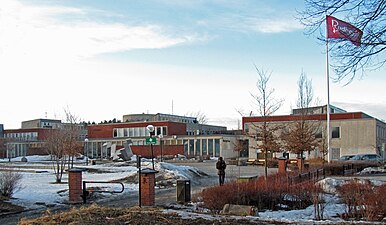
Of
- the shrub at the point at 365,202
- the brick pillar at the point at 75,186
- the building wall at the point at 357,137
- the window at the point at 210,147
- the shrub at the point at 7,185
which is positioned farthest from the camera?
the window at the point at 210,147

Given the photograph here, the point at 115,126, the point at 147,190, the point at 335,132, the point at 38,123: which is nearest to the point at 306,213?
the point at 147,190

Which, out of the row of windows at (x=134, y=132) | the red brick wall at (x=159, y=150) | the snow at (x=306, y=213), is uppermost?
the row of windows at (x=134, y=132)

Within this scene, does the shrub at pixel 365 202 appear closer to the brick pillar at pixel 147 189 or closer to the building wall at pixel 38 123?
the brick pillar at pixel 147 189

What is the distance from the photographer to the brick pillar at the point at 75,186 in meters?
17.7

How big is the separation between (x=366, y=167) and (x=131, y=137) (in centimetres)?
4859

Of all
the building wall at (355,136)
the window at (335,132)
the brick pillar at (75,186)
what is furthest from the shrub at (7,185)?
the window at (335,132)

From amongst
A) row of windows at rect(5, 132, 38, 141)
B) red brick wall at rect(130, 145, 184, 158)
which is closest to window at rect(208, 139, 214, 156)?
red brick wall at rect(130, 145, 184, 158)

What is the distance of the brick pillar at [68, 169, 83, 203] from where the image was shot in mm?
17688

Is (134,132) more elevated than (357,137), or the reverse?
(134,132)

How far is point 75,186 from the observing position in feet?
58.3

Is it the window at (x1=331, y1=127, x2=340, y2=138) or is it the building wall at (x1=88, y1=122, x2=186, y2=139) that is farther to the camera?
the building wall at (x1=88, y1=122, x2=186, y2=139)

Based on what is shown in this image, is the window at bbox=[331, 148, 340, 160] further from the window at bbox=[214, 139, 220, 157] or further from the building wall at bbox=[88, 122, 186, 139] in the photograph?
the building wall at bbox=[88, 122, 186, 139]

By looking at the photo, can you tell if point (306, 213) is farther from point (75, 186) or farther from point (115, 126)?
point (115, 126)

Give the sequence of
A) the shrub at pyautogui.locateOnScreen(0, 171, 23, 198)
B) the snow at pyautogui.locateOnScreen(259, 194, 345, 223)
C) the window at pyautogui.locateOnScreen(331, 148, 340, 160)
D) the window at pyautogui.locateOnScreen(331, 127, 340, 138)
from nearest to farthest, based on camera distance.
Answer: the snow at pyautogui.locateOnScreen(259, 194, 345, 223) → the shrub at pyautogui.locateOnScreen(0, 171, 23, 198) → the window at pyautogui.locateOnScreen(331, 148, 340, 160) → the window at pyautogui.locateOnScreen(331, 127, 340, 138)
